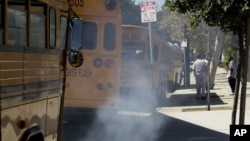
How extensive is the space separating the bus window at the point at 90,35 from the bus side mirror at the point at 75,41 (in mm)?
4398

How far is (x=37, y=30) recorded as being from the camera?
5.12m

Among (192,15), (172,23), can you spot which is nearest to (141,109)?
(192,15)

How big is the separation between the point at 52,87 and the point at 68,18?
3.36 ft

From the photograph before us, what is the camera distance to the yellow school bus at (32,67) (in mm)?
4316

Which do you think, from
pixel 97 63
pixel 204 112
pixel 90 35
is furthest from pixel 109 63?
pixel 204 112

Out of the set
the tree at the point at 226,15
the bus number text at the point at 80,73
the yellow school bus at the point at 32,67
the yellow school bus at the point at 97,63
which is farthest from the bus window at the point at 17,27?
the bus number text at the point at 80,73

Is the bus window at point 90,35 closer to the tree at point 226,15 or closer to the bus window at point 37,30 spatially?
the tree at point 226,15

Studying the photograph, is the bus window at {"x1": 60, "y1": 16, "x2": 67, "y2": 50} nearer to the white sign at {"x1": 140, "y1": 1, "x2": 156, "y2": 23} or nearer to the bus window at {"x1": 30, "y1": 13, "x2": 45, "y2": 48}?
the bus window at {"x1": 30, "y1": 13, "x2": 45, "y2": 48}

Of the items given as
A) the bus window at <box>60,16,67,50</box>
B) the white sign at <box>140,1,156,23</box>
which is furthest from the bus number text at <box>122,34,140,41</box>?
the bus window at <box>60,16,67,50</box>

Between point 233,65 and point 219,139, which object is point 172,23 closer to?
point 233,65

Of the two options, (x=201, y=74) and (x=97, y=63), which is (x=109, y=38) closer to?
(x=97, y=63)

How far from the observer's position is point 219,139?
973 centimetres

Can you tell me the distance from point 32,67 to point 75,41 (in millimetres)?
1517

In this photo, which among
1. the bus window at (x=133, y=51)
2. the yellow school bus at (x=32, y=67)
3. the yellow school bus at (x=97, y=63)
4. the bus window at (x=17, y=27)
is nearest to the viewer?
the yellow school bus at (x=32, y=67)
